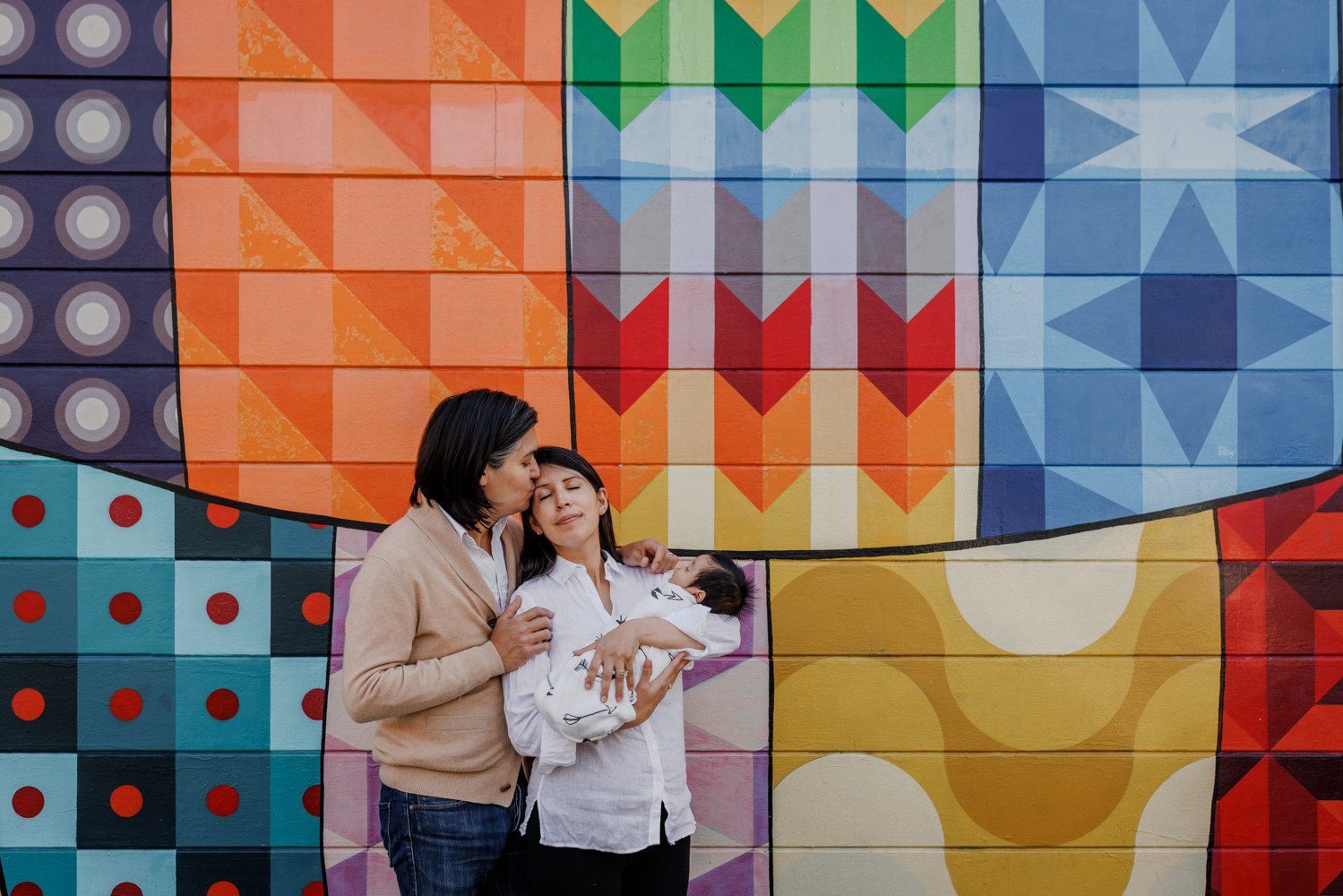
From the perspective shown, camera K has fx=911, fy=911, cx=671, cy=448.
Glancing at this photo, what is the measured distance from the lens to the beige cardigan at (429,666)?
76.4 inches

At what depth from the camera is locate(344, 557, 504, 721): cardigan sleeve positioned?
1920mm

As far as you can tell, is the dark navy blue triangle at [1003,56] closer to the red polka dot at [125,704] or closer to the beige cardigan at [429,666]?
the beige cardigan at [429,666]

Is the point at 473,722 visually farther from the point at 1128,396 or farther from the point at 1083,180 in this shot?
the point at 1083,180

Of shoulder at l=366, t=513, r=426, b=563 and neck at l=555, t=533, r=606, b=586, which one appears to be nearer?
shoulder at l=366, t=513, r=426, b=563

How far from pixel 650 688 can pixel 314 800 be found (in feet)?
4.57

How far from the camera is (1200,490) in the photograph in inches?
109

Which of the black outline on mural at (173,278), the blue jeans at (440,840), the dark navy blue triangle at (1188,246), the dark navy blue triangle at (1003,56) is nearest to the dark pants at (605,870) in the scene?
the blue jeans at (440,840)

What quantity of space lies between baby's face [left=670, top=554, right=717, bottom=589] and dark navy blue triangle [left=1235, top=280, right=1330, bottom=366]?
181 centimetres

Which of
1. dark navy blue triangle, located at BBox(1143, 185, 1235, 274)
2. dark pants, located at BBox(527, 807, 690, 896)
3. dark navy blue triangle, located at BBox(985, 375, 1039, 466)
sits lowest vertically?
dark pants, located at BBox(527, 807, 690, 896)

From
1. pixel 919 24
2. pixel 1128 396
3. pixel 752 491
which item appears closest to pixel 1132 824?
pixel 1128 396

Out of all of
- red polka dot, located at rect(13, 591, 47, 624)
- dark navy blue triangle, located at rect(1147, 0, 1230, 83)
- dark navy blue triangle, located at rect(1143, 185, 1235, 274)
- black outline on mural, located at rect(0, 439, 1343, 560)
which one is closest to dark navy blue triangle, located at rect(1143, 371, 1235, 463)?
black outline on mural, located at rect(0, 439, 1343, 560)

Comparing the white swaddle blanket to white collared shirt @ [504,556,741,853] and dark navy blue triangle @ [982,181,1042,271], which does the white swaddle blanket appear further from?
dark navy blue triangle @ [982,181,1042,271]

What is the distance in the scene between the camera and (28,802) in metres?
2.73

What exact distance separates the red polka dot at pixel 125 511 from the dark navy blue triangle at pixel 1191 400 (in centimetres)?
306
